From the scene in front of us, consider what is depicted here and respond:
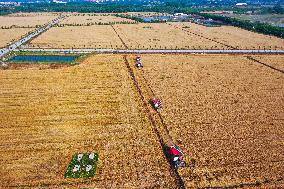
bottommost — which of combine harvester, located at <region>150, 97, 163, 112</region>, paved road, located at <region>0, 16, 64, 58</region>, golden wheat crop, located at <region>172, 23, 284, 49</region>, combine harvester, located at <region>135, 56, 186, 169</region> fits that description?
combine harvester, located at <region>135, 56, 186, 169</region>

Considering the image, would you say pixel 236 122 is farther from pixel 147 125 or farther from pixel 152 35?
pixel 152 35

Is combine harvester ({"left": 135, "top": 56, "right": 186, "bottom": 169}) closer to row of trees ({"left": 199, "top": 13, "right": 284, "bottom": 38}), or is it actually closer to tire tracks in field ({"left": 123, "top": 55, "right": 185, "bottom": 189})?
tire tracks in field ({"left": 123, "top": 55, "right": 185, "bottom": 189})

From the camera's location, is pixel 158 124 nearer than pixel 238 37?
Yes

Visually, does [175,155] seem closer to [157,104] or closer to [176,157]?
[176,157]

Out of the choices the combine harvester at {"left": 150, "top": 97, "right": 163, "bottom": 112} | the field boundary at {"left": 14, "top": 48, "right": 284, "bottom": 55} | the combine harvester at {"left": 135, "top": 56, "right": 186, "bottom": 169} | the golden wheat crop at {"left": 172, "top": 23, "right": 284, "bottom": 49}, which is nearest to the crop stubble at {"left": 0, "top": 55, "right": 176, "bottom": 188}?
the combine harvester at {"left": 135, "top": 56, "right": 186, "bottom": 169}

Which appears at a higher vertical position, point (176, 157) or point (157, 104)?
point (157, 104)

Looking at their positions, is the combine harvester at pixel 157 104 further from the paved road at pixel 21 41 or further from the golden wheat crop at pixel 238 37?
the golden wheat crop at pixel 238 37

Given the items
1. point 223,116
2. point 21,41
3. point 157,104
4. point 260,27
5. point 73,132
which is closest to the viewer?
point 73,132

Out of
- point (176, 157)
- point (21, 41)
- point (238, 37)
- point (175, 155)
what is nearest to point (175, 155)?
point (175, 155)

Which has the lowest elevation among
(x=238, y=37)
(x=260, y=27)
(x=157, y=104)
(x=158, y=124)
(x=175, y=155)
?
(x=158, y=124)

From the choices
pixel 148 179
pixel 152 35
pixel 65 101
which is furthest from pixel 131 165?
pixel 152 35

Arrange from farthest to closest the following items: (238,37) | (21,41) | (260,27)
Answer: (260,27) → (238,37) → (21,41)
